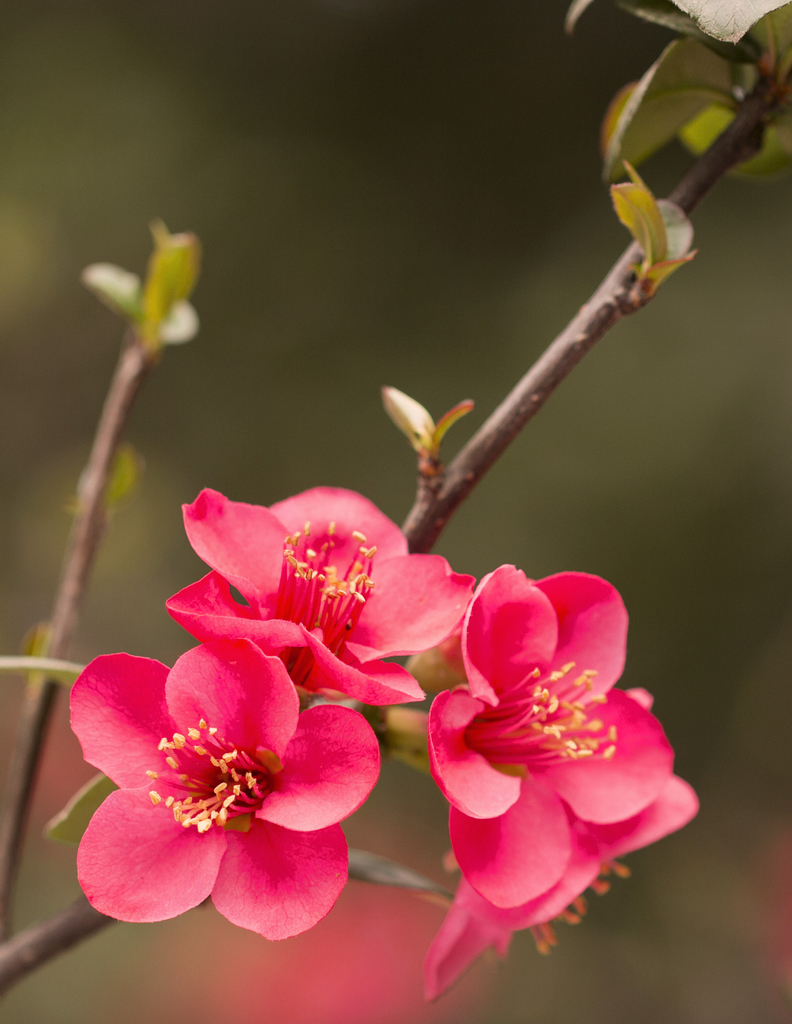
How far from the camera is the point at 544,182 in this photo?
231 cm

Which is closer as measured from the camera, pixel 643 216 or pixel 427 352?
pixel 643 216

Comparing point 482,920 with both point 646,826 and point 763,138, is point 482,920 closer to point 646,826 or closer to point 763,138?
point 646,826

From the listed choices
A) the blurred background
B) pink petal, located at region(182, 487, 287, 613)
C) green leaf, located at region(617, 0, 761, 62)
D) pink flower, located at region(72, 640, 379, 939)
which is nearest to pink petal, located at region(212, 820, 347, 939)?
pink flower, located at region(72, 640, 379, 939)

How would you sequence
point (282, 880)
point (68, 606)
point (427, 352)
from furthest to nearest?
point (427, 352) < point (68, 606) < point (282, 880)

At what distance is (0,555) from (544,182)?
1.75 metres

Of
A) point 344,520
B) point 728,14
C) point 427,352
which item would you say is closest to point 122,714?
point 344,520

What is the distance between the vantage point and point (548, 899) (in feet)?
1.23

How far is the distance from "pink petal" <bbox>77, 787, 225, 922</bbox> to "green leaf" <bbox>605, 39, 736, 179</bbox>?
41 centimetres

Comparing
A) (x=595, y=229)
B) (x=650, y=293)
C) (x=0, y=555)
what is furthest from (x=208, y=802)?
(x=595, y=229)

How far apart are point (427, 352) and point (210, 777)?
6.60 feet

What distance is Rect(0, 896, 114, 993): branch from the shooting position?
0.41 metres

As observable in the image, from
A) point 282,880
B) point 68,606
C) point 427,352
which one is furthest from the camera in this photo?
point 427,352

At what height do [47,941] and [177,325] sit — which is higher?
[177,325]

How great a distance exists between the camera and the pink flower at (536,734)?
0.35 meters
